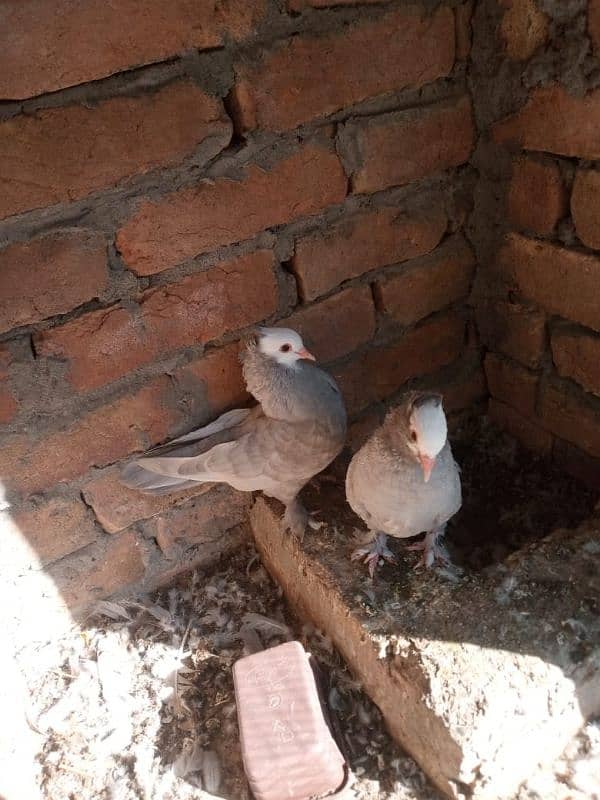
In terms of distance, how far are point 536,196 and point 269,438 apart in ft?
2.26

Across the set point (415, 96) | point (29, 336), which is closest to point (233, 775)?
point (29, 336)

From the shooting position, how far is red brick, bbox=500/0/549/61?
1111 millimetres

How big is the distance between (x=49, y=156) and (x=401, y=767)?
3.67 feet

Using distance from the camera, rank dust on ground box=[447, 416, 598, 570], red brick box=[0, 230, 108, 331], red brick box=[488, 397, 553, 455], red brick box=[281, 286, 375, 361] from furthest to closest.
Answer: red brick box=[488, 397, 553, 455]
dust on ground box=[447, 416, 598, 570]
red brick box=[281, 286, 375, 361]
red brick box=[0, 230, 108, 331]

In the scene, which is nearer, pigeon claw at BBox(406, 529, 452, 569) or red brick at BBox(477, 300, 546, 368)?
pigeon claw at BBox(406, 529, 452, 569)

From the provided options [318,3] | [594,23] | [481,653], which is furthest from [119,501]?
[594,23]

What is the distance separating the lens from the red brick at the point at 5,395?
106 cm

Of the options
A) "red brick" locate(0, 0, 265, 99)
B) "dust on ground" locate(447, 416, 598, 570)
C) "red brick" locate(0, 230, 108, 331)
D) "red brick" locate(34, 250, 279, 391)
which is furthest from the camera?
"dust on ground" locate(447, 416, 598, 570)

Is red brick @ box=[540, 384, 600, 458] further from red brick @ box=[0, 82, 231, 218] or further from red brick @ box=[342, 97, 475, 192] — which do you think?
red brick @ box=[0, 82, 231, 218]

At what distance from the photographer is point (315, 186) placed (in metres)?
1.20

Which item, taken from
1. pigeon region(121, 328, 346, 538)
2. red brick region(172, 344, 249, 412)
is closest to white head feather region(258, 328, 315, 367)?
pigeon region(121, 328, 346, 538)

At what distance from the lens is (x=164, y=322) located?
3.84 feet

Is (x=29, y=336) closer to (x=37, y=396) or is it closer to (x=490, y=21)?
(x=37, y=396)

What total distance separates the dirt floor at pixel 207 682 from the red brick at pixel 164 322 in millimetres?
439
